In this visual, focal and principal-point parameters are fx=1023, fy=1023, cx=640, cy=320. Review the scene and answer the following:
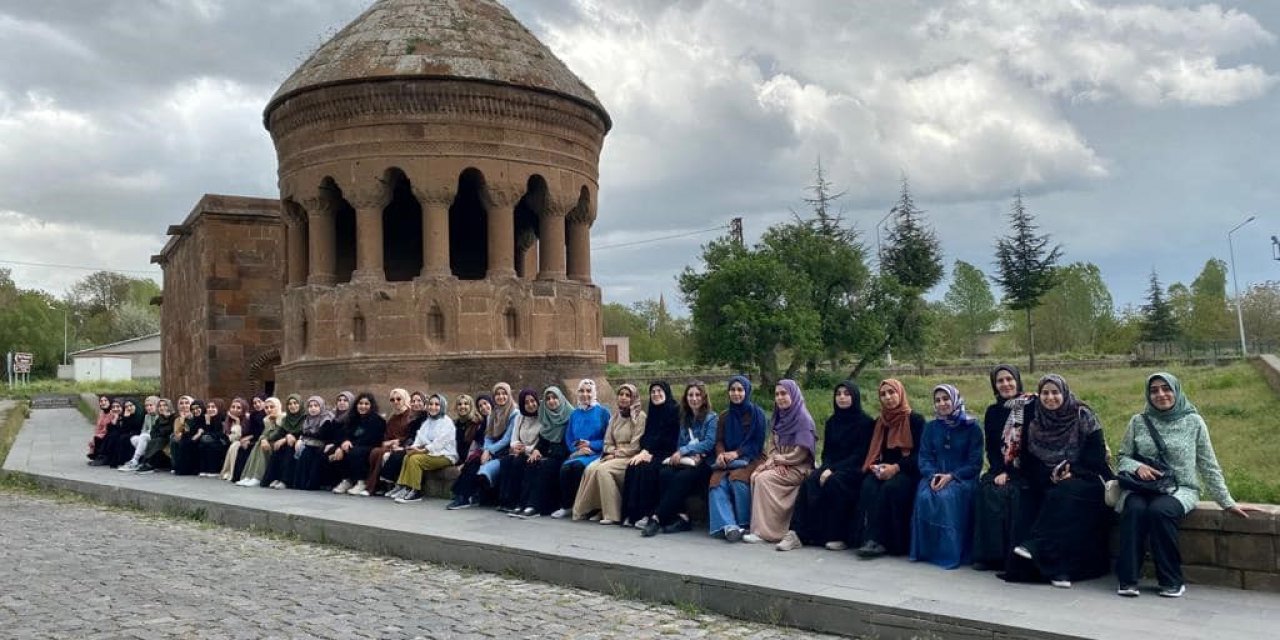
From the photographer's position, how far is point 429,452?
10875 mm

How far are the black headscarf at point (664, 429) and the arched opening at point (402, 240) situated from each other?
37.6ft

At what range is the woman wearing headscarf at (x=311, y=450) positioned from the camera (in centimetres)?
1197

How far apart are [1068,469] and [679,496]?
313 centimetres

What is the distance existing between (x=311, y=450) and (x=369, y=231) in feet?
16.8

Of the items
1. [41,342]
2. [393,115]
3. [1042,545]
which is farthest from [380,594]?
[41,342]

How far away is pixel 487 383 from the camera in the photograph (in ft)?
52.3

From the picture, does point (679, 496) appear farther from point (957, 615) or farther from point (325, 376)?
point (325, 376)


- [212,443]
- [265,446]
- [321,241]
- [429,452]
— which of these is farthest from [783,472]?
[321,241]

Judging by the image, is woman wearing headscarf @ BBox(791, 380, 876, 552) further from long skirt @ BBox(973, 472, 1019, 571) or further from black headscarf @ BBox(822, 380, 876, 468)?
long skirt @ BBox(973, 472, 1019, 571)

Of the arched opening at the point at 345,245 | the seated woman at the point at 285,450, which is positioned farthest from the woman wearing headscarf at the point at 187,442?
the arched opening at the point at 345,245

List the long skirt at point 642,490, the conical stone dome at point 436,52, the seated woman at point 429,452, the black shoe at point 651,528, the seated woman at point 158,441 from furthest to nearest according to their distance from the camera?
the conical stone dome at point 436,52, the seated woman at point 158,441, the seated woman at point 429,452, the long skirt at point 642,490, the black shoe at point 651,528

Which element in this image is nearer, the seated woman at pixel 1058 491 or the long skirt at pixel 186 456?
the seated woman at pixel 1058 491

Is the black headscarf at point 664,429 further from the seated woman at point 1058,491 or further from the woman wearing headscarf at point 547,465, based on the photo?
the seated woman at point 1058,491

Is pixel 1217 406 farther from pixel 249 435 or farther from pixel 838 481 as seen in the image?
pixel 249 435
